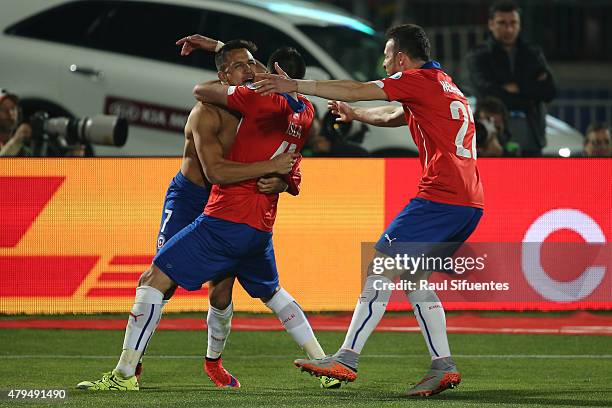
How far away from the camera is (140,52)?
15.9 meters

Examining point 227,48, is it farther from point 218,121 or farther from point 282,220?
point 282,220

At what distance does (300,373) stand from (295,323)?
0.82 metres

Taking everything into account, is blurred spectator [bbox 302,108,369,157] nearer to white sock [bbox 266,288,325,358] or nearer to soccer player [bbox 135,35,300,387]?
soccer player [bbox 135,35,300,387]

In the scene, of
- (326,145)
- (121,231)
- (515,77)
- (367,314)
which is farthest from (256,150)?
(515,77)

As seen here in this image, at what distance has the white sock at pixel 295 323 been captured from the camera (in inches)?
350

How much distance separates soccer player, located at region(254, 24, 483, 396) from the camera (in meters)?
8.27

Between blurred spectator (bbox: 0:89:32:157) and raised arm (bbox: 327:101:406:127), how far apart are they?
524 centimetres

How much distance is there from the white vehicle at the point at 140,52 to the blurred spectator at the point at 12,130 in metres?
1.57

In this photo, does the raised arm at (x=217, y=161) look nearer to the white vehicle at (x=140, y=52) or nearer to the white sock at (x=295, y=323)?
the white sock at (x=295, y=323)

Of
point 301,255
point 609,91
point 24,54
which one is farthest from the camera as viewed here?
point 609,91

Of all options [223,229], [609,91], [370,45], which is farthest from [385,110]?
[609,91]

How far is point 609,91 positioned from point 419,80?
47.2 ft

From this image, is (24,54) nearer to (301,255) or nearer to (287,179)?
(301,255)

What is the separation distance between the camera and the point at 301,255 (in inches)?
492
